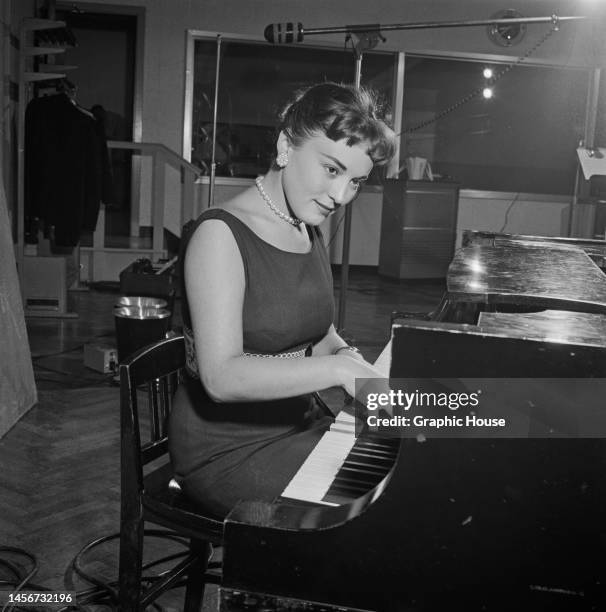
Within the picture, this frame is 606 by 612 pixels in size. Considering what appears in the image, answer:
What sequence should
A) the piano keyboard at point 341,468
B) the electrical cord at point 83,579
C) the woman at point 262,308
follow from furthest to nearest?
1. the electrical cord at point 83,579
2. the woman at point 262,308
3. the piano keyboard at point 341,468

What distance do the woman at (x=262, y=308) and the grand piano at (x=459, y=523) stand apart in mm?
356

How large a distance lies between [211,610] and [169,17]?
25.2ft

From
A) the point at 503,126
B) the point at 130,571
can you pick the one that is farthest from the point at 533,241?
the point at 503,126

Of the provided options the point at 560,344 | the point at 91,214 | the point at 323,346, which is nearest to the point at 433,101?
the point at 91,214

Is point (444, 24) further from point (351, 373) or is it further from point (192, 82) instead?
point (192, 82)

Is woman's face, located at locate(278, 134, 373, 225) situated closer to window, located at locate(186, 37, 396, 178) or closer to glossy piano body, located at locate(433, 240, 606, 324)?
glossy piano body, located at locate(433, 240, 606, 324)

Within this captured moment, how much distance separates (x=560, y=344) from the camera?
2.80 feet

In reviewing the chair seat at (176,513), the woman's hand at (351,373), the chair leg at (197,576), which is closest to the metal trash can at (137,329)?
the chair leg at (197,576)

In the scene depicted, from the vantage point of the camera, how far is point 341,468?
1.18 m

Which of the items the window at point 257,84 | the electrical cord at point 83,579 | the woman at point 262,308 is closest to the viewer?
the woman at point 262,308

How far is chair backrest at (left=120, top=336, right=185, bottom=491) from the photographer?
1422 mm

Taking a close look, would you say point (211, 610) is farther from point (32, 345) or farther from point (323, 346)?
point (32, 345)

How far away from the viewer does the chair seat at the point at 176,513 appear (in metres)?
1.37

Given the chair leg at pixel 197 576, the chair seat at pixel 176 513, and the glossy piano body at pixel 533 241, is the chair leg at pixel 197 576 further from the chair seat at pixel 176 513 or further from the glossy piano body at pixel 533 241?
the glossy piano body at pixel 533 241
